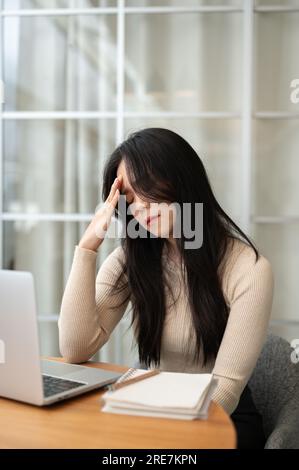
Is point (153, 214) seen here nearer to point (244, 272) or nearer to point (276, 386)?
point (244, 272)

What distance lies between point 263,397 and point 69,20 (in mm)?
1920

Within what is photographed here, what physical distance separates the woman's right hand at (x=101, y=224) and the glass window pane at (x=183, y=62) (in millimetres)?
1076

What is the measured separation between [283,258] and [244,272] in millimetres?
1139

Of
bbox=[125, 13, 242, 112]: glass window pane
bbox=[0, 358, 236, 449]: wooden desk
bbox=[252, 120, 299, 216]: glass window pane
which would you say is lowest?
bbox=[0, 358, 236, 449]: wooden desk

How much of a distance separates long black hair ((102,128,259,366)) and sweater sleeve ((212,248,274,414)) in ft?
0.24

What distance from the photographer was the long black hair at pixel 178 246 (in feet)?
4.69

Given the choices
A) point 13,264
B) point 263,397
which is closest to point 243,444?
point 263,397

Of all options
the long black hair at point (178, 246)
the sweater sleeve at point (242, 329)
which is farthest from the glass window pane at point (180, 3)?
the sweater sleeve at point (242, 329)

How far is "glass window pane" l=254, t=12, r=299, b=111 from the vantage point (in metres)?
2.41

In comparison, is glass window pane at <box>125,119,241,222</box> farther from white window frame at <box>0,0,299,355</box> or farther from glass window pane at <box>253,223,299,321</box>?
glass window pane at <box>253,223,299,321</box>

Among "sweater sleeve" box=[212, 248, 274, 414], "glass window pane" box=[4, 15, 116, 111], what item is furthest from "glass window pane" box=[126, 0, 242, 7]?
"sweater sleeve" box=[212, 248, 274, 414]

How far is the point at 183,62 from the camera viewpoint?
97.3 inches
